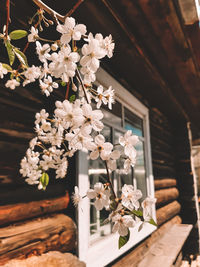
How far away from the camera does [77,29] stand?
60cm

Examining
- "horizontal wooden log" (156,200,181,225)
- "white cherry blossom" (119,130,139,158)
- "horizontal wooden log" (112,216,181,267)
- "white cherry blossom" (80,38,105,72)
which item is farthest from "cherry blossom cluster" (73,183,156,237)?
"horizontal wooden log" (156,200,181,225)

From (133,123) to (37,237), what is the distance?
7.41 ft

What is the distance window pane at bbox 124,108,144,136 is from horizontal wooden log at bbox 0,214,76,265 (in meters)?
1.75

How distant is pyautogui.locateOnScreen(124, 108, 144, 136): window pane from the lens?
2.97m

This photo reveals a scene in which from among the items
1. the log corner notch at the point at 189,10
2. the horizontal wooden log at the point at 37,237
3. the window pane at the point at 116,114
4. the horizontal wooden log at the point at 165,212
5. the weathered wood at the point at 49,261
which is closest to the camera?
the weathered wood at the point at 49,261

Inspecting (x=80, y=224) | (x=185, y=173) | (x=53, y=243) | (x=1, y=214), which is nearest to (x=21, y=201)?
(x=1, y=214)

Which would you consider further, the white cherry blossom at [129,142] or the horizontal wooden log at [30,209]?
the horizontal wooden log at [30,209]

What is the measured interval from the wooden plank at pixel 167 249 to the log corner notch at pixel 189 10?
2362mm

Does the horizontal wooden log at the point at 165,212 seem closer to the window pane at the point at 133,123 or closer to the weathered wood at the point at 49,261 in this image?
the window pane at the point at 133,123

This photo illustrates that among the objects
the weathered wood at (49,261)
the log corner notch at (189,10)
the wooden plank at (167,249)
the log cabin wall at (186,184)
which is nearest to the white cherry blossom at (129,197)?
the weathered wood at (49,261)

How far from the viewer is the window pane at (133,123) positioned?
297cm

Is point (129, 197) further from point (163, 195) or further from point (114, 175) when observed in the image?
point (163, 195)

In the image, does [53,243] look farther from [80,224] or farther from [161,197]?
[161,197]

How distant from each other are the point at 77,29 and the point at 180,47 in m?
1.85
